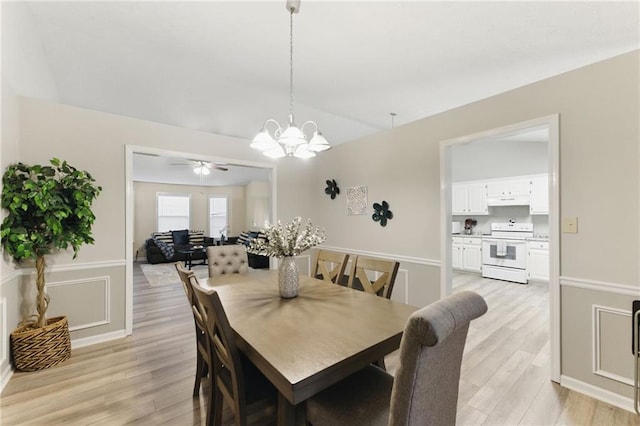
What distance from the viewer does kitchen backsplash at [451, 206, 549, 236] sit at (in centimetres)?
561

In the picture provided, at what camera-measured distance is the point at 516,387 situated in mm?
2137

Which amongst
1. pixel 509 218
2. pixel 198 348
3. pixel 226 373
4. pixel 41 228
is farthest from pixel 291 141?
pixel 509 218

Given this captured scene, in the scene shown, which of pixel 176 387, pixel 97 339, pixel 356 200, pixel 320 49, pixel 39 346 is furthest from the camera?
pixel 356 200

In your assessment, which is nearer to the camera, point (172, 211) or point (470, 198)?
point (470, 198)

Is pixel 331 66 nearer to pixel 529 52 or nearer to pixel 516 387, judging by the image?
pixel 529 52

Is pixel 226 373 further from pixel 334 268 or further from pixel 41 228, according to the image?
pixel 41 228

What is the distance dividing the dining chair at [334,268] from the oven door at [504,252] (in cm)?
448

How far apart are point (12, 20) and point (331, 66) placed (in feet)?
8.75

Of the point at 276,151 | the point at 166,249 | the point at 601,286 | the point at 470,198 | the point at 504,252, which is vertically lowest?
the point at 166,249

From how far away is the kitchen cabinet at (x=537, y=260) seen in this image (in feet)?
16.8

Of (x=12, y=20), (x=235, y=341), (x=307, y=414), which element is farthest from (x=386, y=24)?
(x=12, y=20)

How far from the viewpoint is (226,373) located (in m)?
1.58

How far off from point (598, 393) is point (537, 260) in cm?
385

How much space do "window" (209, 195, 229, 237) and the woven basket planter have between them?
731cm
